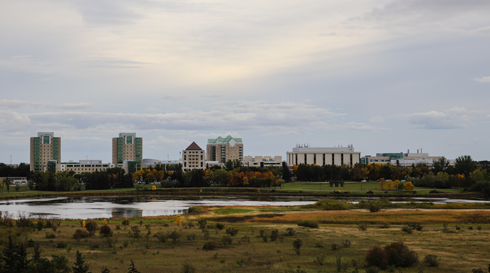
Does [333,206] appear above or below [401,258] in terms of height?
below

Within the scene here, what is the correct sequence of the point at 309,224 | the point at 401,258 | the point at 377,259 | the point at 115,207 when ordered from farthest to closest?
the point at 115,207
the point at 309,224
the point at 401,258
the point at 377,259

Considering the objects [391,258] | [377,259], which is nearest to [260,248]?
[377,259]

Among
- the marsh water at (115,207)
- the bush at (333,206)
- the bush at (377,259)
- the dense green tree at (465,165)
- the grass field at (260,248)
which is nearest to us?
the bush at (377,259)

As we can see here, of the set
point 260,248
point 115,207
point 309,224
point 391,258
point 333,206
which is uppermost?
point 391,258

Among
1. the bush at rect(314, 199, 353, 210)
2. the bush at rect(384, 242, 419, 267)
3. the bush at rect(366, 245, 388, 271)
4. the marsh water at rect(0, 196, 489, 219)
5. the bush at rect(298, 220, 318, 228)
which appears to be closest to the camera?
the bush at rect(366, 245, 388, 271)

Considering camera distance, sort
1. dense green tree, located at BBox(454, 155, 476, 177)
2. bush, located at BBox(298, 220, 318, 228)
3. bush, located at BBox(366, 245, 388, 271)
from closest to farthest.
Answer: bush, located at BBox(366, 245, 388, 271) < bush, located at BBox(298, 220, 318, 228) < dense green tree, located at BBox(454, 155, 476, 177)

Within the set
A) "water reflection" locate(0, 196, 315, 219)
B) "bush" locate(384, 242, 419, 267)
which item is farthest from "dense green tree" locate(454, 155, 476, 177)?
"bush" locate(384, 242, 419, 267)

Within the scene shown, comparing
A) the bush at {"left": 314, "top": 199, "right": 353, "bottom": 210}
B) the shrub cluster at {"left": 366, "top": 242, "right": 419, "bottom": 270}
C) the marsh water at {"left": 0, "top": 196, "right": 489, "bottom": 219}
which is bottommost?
the marsh water at {"left": 0, "top": 196, "right": 489, "bottom": 219}

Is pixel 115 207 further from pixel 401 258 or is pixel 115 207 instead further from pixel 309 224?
pixel 401 258

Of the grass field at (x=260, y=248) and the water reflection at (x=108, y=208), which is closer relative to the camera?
the grass field at (x=260, y=248)

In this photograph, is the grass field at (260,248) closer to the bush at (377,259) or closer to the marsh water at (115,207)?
the bush at (377,259)

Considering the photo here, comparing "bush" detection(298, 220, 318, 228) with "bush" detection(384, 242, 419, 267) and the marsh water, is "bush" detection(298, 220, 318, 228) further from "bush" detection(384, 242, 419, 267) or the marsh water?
the marsh water

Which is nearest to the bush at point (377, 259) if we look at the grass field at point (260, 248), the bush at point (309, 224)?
the grass field at point (260, 248)

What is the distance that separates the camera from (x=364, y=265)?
83.8 ft
